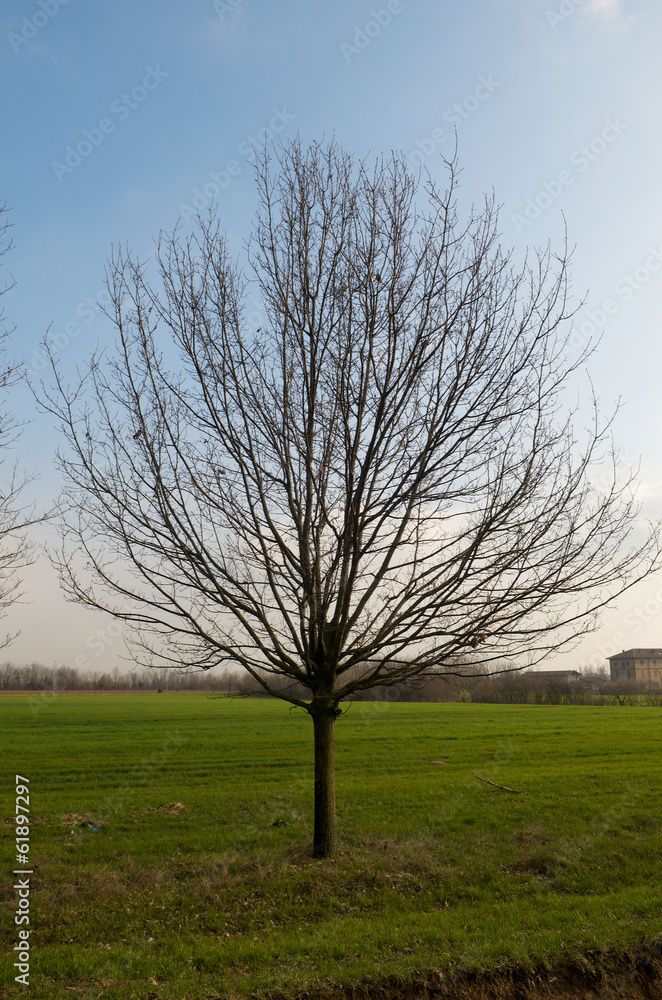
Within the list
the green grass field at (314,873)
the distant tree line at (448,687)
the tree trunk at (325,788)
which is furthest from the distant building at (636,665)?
the tree trunk at (325,788)

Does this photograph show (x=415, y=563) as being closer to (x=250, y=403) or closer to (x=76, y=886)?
(x=250, y=403)

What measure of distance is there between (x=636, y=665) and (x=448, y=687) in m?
110

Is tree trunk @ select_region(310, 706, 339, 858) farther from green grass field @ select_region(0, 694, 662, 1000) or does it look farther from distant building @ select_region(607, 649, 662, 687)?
distant building @ select_region(607, 649, 662, 687)

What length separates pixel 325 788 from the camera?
365 inches

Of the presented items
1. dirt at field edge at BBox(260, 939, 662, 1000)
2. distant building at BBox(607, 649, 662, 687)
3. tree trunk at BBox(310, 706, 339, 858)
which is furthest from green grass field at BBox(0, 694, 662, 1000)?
distant building at BBox(607, 649, 662, 687)

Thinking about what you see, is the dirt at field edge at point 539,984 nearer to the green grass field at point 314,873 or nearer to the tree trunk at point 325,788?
the green grass field at point 314,873

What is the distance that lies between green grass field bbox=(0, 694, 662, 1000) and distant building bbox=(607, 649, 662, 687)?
112453 mm

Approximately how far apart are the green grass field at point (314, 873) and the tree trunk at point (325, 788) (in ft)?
1.07

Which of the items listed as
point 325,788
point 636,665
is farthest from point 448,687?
point 636,665

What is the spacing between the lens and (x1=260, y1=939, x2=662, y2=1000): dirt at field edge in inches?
228

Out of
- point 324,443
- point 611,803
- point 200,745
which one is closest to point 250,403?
point 324,443

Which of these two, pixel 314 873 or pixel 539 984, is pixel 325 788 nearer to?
pixel 314 873

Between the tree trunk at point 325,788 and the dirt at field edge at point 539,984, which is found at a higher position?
the tree trunk at point 325,788

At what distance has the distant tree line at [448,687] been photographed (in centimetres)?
994
